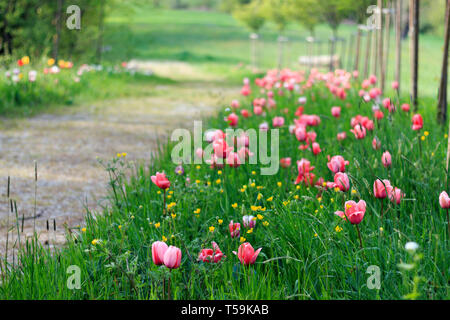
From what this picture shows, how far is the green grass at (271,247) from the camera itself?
2.25 metres

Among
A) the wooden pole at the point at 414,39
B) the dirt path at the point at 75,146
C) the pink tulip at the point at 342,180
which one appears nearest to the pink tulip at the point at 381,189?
the pink tulip at the point at 342,180

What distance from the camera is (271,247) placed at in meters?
2.46

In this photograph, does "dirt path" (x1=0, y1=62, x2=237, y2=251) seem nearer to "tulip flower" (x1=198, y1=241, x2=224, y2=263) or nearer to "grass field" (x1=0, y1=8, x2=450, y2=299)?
"grass field" (x1=0, y1=8, x2=450, y2=299)

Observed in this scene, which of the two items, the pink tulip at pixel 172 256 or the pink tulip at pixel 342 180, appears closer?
the pink tulip at pixel 172 256

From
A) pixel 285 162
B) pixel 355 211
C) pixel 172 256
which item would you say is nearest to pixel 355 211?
pixel 355 211

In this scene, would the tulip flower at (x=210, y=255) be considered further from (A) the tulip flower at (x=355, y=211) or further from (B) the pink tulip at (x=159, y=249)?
(A) the tulip flower at (x=355, y=211)

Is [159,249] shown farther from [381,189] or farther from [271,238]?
[381,189]

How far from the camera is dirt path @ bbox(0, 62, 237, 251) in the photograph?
417 centimetres

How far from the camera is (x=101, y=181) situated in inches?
192

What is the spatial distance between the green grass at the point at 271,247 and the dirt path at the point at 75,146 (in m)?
0.54

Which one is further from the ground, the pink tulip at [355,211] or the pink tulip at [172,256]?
the pink tulip at [355,211]

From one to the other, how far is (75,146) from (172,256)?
14.9 ft

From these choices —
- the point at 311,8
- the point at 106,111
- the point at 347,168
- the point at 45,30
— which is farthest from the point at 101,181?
the point at 311,8
